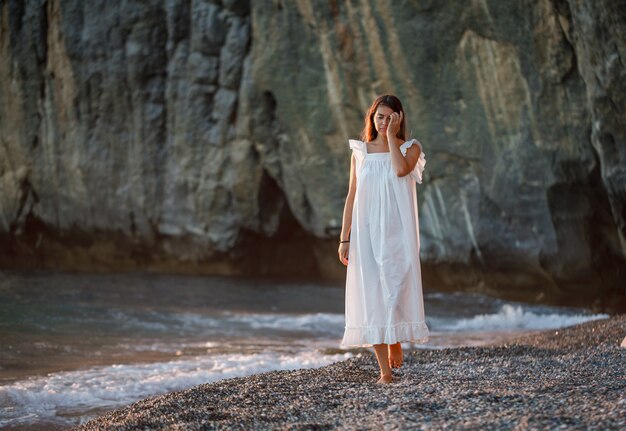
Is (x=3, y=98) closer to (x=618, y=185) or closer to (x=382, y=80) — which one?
(x=382, y=80)

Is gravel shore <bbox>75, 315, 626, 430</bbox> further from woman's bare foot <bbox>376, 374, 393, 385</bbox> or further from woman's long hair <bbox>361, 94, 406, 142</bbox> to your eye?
woman's long hair <bbox>361, 94, 406, 142</bbox>

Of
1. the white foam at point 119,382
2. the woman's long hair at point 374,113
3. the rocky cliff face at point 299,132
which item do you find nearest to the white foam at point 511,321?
the rocky cliff face at point 299,132

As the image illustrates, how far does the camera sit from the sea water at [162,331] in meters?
8.27

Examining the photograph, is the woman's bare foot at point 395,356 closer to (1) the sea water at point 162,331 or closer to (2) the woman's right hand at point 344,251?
(2) the woman's right hand at point 344,251

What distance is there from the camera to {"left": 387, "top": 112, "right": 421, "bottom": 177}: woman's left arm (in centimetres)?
645

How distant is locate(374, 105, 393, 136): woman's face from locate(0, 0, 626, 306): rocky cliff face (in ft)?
22.1

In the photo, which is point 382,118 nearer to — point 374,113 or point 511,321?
point 374,113

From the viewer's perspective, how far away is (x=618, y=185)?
1361 cm

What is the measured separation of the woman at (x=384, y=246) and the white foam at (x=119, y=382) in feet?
7.88

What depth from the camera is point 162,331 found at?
44.4 ft

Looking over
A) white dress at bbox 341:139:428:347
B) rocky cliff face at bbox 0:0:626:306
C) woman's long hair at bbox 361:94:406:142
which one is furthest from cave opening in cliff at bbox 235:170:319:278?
white dress at bbox 341:139:428:347

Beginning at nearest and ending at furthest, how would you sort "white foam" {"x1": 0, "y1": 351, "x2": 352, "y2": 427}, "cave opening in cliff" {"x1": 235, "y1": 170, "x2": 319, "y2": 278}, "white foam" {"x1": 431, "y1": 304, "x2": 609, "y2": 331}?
"white foam" {"x1": 0, "y1": 351, "x2": 352, "y2": 427} < "white foam" {"x1": 431, "y1": 304, "x2": 609, "y2": 331} < "cave opening in cliff" {"x1": 235, "y1": 170, "x2": 319, "y2": 278}

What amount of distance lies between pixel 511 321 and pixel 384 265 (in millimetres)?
8564

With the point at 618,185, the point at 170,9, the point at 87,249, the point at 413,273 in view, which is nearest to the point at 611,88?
the point at 618,185
